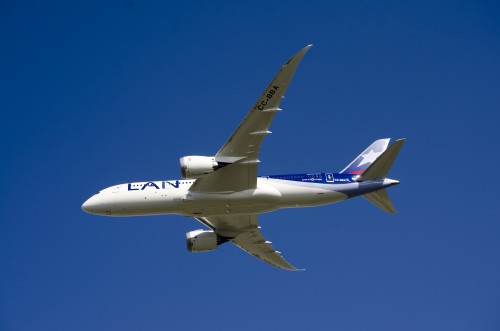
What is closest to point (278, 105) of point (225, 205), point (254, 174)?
point (254, 174)

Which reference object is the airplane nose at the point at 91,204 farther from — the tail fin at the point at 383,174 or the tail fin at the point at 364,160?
the tail fin at the point at 383,174

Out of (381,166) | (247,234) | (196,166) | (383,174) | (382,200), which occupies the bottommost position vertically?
(247,234)

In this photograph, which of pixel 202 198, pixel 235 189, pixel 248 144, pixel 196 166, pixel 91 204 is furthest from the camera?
pixel 91 204

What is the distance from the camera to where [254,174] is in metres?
43.6

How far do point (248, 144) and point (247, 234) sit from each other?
1121 cm

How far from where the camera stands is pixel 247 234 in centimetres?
5147

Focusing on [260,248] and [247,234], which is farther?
[260,248]

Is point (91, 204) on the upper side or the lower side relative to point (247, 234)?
upper

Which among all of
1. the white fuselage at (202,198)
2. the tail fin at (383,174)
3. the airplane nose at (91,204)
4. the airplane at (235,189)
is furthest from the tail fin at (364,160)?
the airplane nose at (91,204)

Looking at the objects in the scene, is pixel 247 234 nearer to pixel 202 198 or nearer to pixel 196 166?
pixel 202 198

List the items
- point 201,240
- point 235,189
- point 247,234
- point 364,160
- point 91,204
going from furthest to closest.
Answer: point 247,234 → point 201,240 → point 364,160 → point 91,204 → point 235,189

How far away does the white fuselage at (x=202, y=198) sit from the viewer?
146ft

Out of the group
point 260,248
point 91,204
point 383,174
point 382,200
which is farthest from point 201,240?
point 383,174

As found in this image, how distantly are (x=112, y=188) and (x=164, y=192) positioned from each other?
350cm
